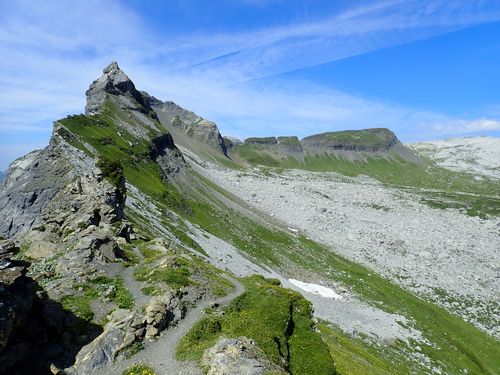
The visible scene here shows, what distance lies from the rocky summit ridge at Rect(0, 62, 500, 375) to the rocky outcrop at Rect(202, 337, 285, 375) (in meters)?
0.10

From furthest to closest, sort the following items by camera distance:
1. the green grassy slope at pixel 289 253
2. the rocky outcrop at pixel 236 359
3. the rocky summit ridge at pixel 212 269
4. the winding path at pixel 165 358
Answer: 1. the green grassy slope at pixel 289 253
2. the rocky summit ridge at pixel 212 269
3. the winding path at pixel 165 358
4. the rocky outcrop at pixel 236 359

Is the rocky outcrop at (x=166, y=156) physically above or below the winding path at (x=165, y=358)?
above

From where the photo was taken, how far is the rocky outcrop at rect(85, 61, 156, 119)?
139625mm

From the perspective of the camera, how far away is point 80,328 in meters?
19.9

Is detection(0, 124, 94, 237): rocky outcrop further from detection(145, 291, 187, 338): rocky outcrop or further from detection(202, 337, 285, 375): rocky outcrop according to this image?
detection(202, 337, 285, 375): rocky outcrop

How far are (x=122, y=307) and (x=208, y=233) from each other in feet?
185

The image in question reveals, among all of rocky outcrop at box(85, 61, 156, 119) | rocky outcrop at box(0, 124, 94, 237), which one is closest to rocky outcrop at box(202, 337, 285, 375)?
rocky outcrop at box(0, 124, 94, 237)

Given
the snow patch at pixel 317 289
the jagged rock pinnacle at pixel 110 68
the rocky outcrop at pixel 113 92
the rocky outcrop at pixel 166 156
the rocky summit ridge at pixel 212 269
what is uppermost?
the jagged rock pinnacle at pixel 110 68

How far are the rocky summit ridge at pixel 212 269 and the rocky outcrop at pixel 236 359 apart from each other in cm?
10

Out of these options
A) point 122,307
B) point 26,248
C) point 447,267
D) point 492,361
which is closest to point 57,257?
point 26,248

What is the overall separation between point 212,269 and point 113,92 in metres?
140

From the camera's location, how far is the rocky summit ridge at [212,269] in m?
18.1

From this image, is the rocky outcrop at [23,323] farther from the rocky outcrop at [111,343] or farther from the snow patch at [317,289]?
the snow patch at [317,289]

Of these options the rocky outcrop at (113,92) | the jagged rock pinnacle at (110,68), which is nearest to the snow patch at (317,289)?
the rocky outcrop at (113,92)
